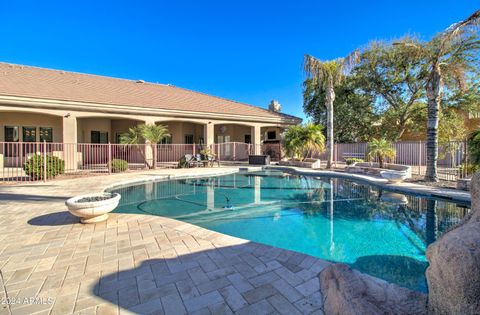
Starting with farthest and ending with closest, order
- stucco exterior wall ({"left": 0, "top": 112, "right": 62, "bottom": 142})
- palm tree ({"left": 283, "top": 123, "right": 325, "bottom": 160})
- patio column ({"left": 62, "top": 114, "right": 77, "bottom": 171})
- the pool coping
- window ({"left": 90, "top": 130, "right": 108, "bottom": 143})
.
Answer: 1. window ({"left": 90, "top": 130, "right": 108, "bottom": 143})
2. palm tree ({"left": 283, "top": 123, "right": 325, "bottom": 160})
3. stucco exterior wall ({"left": 0, "top": 112, "right": 62, "bottom": 142})
4. patio column ({"left": 62, "top": 114, "right": 77, "bottom": 171})
5. the pool coping

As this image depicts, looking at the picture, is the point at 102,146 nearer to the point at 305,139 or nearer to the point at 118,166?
the point at 118,166

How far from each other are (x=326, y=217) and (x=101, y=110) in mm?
13574

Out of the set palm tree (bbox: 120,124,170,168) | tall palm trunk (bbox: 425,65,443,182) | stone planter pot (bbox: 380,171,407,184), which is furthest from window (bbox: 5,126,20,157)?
tall palm trunk (bbox: 425,65,443,182)

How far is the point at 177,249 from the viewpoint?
11.0 feet

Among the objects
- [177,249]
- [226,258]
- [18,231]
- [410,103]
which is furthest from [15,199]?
[410,103]

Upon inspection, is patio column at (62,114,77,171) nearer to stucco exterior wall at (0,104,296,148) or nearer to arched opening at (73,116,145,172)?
stucco exterior wall at (0,104,296,148)

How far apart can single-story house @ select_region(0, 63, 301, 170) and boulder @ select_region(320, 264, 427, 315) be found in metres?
14.9

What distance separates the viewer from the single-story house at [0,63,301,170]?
12.6 metres

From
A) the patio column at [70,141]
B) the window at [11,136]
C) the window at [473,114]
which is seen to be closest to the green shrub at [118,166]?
the patio column at [70,141]

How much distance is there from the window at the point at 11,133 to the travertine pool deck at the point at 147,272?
13128 millimetres

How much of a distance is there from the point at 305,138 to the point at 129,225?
1358 cm

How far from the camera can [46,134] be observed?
1448cm

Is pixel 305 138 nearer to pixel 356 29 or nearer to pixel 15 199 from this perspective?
pixel 356 29

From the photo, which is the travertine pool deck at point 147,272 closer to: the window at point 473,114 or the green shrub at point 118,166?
the green shrub at point 118,166
